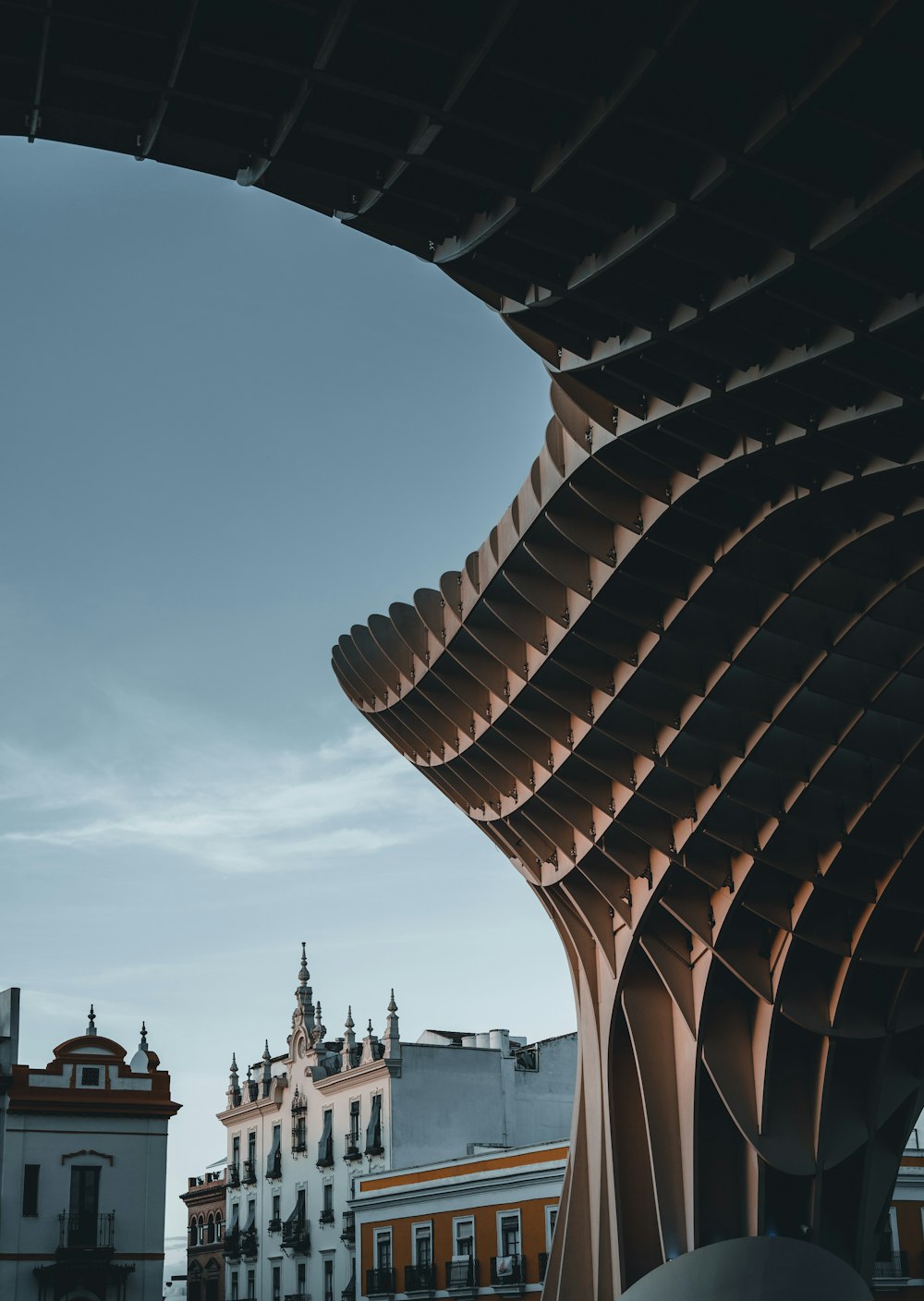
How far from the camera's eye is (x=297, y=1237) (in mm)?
59438

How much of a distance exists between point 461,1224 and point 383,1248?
5605mm

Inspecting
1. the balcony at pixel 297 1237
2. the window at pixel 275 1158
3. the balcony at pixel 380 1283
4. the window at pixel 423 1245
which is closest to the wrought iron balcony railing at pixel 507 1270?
the window at pixel 423 1245

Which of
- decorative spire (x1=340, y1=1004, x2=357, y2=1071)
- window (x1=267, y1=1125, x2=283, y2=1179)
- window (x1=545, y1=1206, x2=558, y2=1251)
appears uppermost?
decorative spire (x1=340, y1=1004, x2=357, y2=1071)

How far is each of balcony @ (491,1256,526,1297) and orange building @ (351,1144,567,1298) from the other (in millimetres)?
29

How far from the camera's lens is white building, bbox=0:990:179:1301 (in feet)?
124

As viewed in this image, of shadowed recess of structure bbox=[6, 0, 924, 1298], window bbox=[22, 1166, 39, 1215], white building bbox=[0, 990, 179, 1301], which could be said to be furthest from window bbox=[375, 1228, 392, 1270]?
shadowed recess of structure bbox=[6, 0, 924, 1298]

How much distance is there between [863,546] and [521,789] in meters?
9.99

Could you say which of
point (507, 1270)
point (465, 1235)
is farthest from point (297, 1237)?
point (507, 1270)

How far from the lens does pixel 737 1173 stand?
26.6 meters

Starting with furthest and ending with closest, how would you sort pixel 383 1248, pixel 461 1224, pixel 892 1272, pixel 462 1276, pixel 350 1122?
pixel 350 1122 < pixel 383 1248 < pixel 461 1224 < pixel 462 1276 < pixel 892 1272

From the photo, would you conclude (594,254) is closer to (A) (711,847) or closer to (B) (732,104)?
(B) (732,104)

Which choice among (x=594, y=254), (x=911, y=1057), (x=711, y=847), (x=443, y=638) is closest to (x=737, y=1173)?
(x=911, y=1057)

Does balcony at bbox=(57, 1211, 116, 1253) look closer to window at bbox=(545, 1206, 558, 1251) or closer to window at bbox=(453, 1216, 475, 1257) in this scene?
window at bbox=(453, 1216, 475, 1257)

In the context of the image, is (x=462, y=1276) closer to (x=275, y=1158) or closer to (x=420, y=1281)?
(x=420, y=1281)
